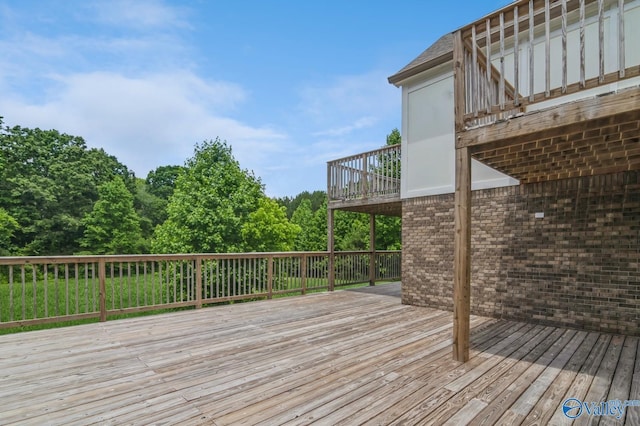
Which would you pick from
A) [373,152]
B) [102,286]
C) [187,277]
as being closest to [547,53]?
[373,152]

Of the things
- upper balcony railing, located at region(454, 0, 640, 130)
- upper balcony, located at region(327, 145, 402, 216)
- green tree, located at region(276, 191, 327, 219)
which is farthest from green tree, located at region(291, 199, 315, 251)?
upper balcony railing, located at region(454, 0, 640, 130)

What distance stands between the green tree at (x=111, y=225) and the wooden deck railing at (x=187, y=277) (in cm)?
976

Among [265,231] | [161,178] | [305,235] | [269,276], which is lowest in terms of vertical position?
[305,235]

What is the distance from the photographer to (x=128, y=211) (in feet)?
73.5

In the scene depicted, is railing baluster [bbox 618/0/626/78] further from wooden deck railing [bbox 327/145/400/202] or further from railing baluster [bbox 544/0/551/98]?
wooden deck railing [bbox 327/145/400/202]

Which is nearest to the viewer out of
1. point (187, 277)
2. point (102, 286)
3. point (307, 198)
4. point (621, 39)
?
point (621, 39)

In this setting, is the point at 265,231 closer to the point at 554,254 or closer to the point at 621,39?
the point at 554,254

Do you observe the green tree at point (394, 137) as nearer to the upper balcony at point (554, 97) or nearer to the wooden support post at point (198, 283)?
the upper balcony at point (554, 97)

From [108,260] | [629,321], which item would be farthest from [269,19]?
[629,321]

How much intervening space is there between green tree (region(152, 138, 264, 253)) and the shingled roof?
8.80 meters

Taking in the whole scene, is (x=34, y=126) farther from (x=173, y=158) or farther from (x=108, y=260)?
(x=108, y=260)

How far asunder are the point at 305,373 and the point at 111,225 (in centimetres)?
2337

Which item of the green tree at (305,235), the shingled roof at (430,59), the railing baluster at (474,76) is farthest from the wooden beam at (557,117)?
the green tree at (305,235)

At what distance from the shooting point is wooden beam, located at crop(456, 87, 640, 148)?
233cm
